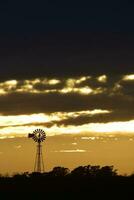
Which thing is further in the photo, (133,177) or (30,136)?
(30,136)

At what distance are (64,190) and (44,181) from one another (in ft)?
24.3

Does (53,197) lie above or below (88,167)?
below

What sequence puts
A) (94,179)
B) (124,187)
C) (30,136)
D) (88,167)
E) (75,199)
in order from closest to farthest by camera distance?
(75,199)
(124,187)
(94,179)
(30,136)
(88,167)

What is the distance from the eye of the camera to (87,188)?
62.0m

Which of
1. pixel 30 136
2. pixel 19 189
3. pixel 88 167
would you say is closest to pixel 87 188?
pixel 19 189

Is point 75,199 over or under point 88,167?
under

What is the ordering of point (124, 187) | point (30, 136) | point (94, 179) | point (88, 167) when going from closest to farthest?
point (124, 187) → point (94, 179) → point (30, 136) → point (88, 167)

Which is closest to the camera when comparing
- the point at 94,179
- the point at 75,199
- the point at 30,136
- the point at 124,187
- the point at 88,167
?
the point at 75,199

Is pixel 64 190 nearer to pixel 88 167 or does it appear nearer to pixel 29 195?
pixel 29 195

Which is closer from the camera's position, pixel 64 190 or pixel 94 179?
pixel 64 190

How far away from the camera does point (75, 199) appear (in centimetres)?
5684

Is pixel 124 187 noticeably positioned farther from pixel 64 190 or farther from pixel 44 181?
pixel 44 181

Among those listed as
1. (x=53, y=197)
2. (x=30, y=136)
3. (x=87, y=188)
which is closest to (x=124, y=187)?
(x=87, y=188)

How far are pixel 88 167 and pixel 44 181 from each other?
197 ft
